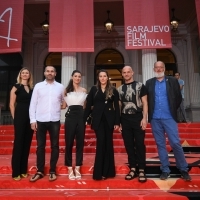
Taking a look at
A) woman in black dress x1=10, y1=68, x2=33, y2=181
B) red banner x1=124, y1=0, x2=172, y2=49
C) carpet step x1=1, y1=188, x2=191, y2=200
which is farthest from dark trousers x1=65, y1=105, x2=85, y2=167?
red banner x1=124, y1=0, x2=172, y2=49

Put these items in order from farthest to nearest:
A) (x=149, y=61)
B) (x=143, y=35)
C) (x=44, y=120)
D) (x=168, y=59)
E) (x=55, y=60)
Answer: (x=55, y=60) < (x=168, y=59) < (x=149, y=61) < (x=143, y=35) < (x=44, y=120)

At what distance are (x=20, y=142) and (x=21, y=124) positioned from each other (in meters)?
0.31

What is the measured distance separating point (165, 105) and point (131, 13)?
227 inches

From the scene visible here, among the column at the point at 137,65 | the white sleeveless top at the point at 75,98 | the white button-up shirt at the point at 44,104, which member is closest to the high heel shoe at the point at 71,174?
the white button-up shirt at the point at 44,104

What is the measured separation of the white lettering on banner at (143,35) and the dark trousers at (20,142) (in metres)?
5.50

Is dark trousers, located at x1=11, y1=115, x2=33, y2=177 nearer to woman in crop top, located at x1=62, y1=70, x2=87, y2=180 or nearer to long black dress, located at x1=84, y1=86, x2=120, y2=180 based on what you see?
woman in crop top, located at x1=62, y1=70, x2=87, y2=180

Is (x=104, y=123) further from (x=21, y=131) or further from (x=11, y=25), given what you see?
(x=11, y=25)

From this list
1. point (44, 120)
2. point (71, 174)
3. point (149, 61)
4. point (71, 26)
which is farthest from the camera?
point (149, 61)

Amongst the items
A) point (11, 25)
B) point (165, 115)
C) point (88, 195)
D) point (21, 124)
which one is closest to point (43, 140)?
point (21, 124)

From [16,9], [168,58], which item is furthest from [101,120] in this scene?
[168,58]

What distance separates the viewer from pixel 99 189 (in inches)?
146

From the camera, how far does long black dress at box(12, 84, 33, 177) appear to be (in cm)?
387

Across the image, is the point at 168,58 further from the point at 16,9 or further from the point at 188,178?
the point at 188,178

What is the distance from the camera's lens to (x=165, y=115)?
3867 mm
